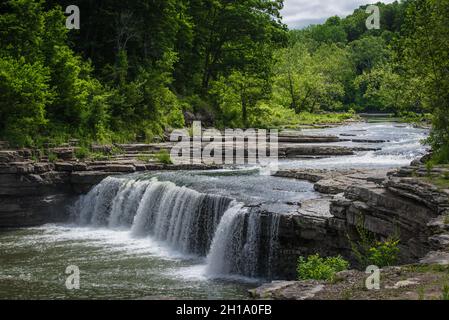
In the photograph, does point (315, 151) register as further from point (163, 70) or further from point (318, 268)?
point (318, 268)

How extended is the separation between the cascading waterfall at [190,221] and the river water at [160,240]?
3cm

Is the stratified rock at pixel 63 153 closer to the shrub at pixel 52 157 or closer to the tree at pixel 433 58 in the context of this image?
the shrub at pixel 52 157

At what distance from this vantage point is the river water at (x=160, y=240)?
1537cm

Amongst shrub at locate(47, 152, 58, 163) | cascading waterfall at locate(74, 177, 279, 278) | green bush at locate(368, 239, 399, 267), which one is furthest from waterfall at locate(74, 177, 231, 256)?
green bush at locate(368, 239, 399, 267)

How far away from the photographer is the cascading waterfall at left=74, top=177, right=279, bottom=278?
16.8m

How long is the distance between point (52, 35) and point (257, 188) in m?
14.4

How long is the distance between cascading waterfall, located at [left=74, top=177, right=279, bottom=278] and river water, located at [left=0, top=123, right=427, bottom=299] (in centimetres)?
3

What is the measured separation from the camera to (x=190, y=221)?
64.1ft

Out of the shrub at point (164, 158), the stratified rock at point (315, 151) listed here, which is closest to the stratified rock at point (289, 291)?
the shrub at point (164, 158)

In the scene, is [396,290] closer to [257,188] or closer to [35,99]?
[257,188]

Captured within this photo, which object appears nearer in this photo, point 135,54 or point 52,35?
point 52,35

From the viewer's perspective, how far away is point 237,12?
4356 centimetres

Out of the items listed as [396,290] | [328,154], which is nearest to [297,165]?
[328,154]

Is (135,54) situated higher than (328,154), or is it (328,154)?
(135,54)
